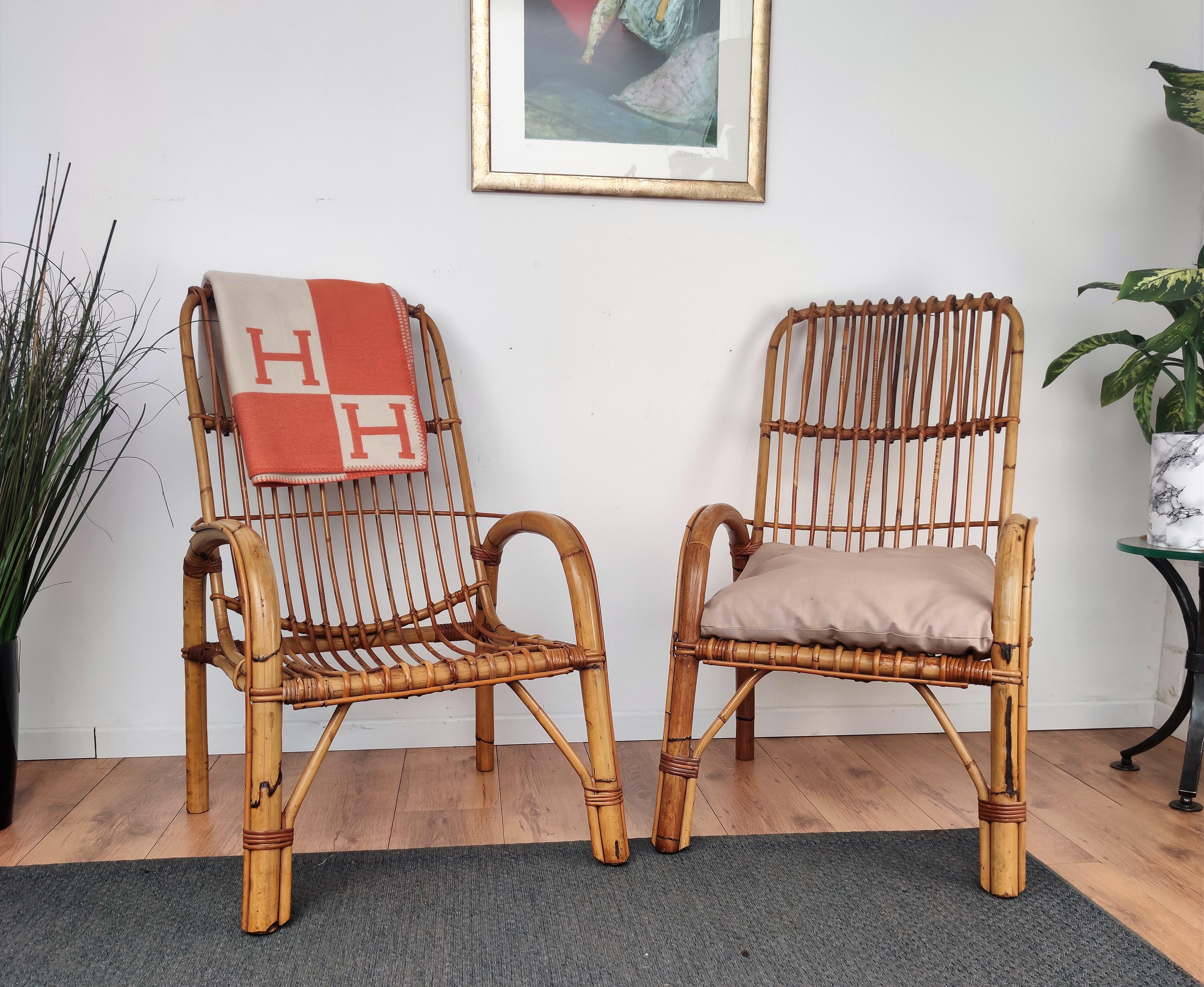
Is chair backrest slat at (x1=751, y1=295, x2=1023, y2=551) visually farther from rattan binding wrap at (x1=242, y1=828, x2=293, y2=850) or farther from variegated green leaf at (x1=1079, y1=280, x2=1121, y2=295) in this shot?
rattan binding wrap at (x1=242, y1=828, x2=293, y2=850)

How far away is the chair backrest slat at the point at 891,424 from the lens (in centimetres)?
182

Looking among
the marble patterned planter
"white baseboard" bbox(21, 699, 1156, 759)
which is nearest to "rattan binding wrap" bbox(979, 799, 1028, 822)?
the marble patterned planter

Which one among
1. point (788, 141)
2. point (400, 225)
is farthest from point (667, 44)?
point (400, 225)

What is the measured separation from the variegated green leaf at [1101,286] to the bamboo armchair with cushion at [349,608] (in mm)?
1230

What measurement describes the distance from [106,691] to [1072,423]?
88.1 inches

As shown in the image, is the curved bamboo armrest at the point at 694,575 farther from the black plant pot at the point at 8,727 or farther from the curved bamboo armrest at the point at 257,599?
the black plant pot at the point at 8,727

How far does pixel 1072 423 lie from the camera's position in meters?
2.12

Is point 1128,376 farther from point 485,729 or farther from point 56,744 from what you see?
point 56,744

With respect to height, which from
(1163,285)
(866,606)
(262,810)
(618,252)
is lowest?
(262,810)

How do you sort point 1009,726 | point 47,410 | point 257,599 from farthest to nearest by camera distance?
point 47,410
point 1009,726
point 257,599

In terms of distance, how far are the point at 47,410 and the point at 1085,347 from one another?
1.97 metres

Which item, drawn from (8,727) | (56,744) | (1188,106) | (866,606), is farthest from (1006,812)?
(56,744)

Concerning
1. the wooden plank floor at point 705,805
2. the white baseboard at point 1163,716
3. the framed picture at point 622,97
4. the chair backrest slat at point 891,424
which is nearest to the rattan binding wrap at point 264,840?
the wooden plank floor at point 705,805

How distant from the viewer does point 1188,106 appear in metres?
1.84
